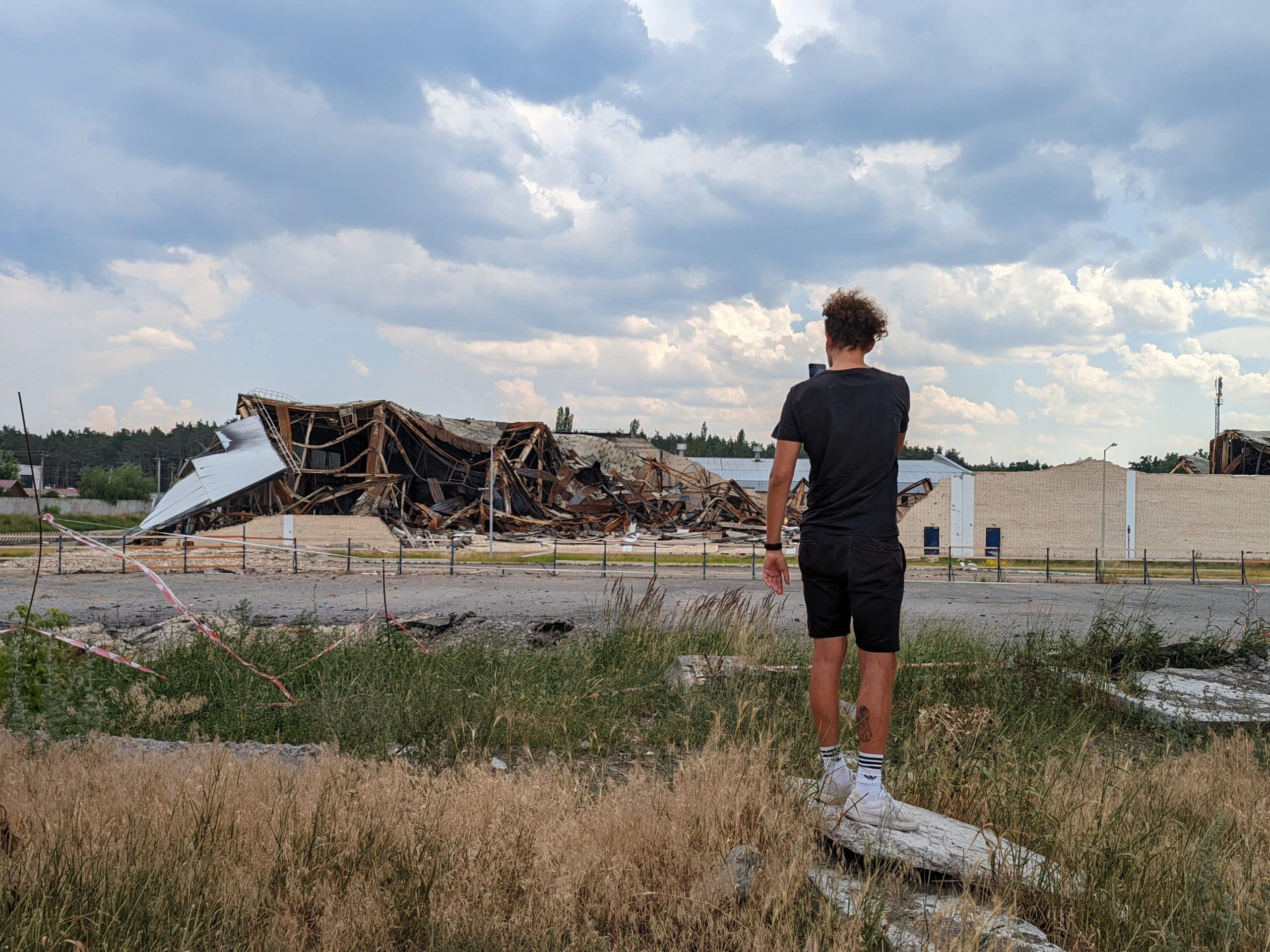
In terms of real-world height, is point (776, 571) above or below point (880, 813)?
above

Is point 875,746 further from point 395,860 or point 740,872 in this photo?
point 395,860

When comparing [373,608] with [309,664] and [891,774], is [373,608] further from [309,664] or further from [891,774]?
[891,774]

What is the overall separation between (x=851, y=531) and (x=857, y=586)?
0.22 m

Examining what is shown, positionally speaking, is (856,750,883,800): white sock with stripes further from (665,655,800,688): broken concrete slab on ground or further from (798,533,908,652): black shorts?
(665,655,800,688): broken concrete slab on ground

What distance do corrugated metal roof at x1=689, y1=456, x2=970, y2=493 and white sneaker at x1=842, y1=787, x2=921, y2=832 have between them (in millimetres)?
72488

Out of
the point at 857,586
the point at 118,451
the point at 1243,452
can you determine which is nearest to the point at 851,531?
the point at 857,586

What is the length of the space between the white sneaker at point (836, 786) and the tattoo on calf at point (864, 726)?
0.60ft

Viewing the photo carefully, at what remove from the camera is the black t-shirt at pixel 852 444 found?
3.65 meters

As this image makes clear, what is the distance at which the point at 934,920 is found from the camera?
2688 millimetres

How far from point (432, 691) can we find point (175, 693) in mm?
1819

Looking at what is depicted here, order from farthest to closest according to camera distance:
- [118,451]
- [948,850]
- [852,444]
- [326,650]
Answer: [118,451]
[326,650]
[852,444]
[948,850]

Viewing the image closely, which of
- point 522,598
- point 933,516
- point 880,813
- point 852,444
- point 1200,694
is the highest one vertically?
point 852,444

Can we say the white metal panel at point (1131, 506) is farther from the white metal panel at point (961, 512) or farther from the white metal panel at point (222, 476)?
the white metal panel at point (222, 476)

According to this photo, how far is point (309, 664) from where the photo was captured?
6.79 metres
